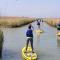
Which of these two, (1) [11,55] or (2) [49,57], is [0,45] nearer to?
(1) [11,55]

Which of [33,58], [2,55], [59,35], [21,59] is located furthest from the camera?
[59,35]

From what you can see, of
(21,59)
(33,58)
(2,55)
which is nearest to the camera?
(33,58)

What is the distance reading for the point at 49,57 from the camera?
822 inches

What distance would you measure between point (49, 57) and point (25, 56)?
2418mm

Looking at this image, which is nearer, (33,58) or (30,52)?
(33,58)

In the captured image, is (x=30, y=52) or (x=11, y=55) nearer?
(x=30, y=52)

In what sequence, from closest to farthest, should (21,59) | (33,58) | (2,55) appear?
(33,58) → (21,59) → (2,55)

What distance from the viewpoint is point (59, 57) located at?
2100cm

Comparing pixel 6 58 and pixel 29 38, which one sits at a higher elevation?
pixel 29 38

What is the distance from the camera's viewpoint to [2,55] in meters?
21.3

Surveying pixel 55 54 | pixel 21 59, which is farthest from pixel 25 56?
pixel 55 54

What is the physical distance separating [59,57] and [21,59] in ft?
9.50

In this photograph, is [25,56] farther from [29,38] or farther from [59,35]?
[59,35]

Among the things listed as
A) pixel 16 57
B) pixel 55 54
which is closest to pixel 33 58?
pixel 16 57
